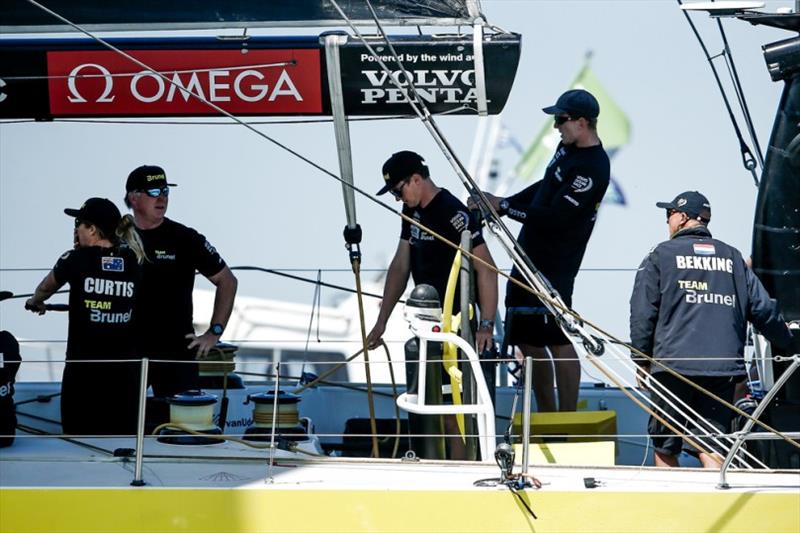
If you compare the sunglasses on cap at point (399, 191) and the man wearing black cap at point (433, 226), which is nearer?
the man wearing black cap at point (433, 226)

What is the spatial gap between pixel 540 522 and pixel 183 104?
6.93 feet

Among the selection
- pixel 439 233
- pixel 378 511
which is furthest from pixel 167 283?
pixel 378 511

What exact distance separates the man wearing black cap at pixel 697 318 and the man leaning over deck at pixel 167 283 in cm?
159

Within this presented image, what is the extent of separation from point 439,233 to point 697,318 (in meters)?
0.95

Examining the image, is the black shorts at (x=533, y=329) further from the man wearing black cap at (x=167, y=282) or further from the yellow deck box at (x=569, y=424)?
the man wearing black cap at (x=167, y=282)

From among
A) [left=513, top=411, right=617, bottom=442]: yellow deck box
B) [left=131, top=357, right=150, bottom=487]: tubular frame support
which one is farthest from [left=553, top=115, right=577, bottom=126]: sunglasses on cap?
[left=131, top=357, right=150, bottom=487]: tubular frame support

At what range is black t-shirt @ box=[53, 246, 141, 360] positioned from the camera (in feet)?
15.0

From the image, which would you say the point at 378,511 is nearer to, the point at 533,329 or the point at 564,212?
the point at 533,329

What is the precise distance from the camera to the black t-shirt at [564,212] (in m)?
5.16

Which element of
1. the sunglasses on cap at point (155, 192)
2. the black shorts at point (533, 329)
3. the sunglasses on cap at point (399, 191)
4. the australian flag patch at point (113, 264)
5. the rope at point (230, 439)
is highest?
the sunglasses on cap at point (399, 191)

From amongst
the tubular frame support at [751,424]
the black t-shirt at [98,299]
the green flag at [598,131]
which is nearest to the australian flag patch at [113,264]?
the black t-shirt at [98,299]

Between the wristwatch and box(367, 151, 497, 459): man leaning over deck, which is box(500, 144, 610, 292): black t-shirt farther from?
the wristwatch

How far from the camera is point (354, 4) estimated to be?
5031 millimetres

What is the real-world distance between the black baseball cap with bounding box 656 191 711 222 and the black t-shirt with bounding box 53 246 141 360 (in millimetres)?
1838
